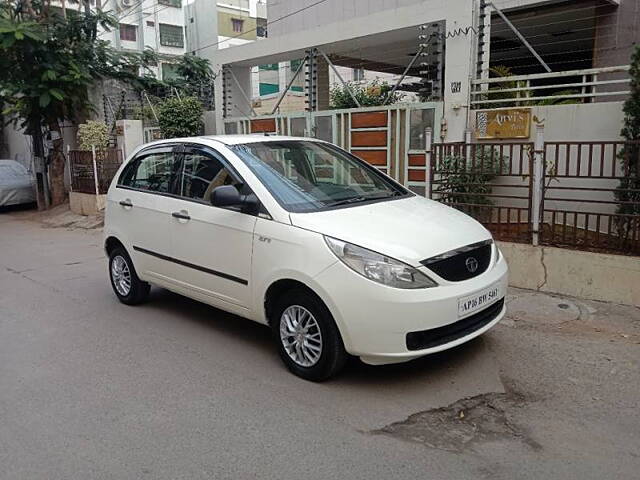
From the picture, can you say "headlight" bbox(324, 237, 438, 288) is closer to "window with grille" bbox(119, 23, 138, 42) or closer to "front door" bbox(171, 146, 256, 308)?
"front door" bbox(171, 146, 256, 308)

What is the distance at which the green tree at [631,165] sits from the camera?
554cm

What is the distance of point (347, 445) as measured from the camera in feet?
10.4

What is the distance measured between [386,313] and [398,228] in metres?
0.67

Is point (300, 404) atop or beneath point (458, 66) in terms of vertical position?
beneath

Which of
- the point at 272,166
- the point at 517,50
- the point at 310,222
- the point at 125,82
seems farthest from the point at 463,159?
the point at 125,82

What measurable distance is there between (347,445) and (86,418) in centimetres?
164

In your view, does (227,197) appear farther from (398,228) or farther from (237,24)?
(237,24)

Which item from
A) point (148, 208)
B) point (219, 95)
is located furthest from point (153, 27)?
point (148, 208)

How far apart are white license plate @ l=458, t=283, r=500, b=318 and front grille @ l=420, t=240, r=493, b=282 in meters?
0.13

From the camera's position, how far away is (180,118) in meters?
12.7

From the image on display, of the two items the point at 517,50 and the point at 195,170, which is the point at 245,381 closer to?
the point at 195,170

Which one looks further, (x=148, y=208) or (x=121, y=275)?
(x=121, y=275)

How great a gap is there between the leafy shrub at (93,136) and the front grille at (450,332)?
39.1 feet

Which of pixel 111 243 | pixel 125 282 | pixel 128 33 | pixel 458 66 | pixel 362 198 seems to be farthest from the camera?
pixel 128 33
